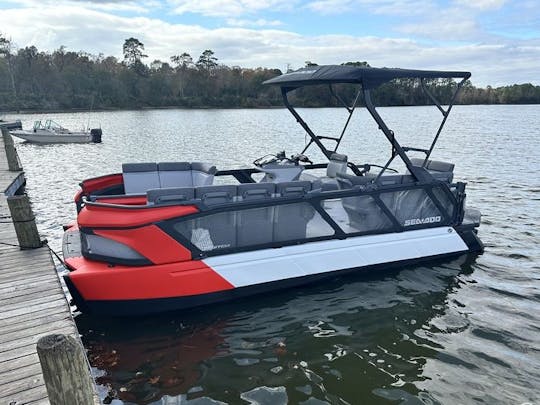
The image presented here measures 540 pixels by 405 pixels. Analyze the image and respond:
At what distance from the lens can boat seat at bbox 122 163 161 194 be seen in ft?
23.4

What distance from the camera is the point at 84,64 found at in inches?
3172

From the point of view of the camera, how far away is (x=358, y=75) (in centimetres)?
637

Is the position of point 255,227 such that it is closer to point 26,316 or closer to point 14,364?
point 26,316

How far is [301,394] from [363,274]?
3032mm

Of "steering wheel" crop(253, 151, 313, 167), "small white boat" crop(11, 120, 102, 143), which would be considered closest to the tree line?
"small white boat" crop(11, 120, 102, 143)

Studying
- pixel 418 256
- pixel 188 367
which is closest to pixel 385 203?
pixel 418 256

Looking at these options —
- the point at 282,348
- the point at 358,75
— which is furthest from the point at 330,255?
the point at 358,75

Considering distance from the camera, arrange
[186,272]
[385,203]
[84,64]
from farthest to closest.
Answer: [84,64] < [385,203] < [186,272]

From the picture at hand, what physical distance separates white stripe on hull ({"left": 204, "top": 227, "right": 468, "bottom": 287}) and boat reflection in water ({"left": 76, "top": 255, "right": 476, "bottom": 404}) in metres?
0.50

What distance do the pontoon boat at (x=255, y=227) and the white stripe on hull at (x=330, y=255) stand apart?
0.05 ft

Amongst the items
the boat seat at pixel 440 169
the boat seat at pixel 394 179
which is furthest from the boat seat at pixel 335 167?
the boat seat at pixel 440 169

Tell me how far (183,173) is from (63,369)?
17.6 ft

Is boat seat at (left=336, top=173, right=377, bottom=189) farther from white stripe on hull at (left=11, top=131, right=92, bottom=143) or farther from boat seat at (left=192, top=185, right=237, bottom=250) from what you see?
white stripe on hull at (left=11, top=131, right=92, bottom=143)

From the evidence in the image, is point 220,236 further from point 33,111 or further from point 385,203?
point 33,111
